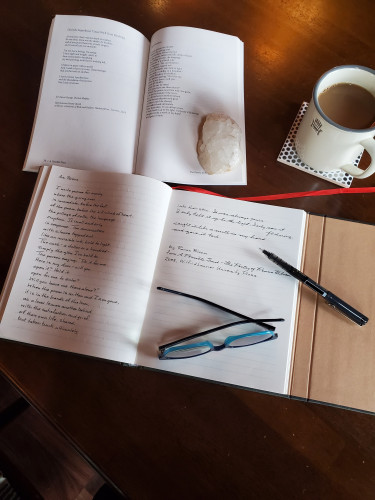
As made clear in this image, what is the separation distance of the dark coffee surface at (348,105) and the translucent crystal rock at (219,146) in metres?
0.13

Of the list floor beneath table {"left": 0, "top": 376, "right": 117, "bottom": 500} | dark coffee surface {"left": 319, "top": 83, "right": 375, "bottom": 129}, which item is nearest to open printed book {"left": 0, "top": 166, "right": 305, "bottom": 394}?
dark coffee surface {"left": 319, "top": 83, "right": 375, "bottom": 129}

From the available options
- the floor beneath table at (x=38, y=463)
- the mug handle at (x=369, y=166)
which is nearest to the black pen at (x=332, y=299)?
the mug handle at (x=369, y=166)

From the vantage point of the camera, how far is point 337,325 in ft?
1.49

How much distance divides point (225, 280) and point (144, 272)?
0.11 m

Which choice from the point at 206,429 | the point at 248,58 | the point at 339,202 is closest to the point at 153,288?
the point at 206,429

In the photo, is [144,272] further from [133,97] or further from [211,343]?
[133,97]

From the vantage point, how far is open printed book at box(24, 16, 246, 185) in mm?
538

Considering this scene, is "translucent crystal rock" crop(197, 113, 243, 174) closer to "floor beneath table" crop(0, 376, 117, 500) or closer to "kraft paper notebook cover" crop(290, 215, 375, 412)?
"kraft paper notebook cover" crop(290, 215, 375, 412)

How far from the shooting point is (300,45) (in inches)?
23.5

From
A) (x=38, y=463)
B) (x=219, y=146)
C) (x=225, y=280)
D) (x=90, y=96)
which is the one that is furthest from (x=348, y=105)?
(x=38, y=463)

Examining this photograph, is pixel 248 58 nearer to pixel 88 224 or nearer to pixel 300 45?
pixel 300 45

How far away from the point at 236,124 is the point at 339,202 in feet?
0.65

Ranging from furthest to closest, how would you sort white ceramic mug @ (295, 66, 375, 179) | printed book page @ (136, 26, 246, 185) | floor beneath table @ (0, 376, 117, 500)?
floor beneath table @ (0, 376, 117, 500) < printed book page @ (136, 26, 246, 185) < white ceramic mug @ (295, 66, 375, 179)

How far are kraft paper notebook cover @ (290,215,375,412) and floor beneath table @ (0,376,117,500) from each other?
495 millimetres
